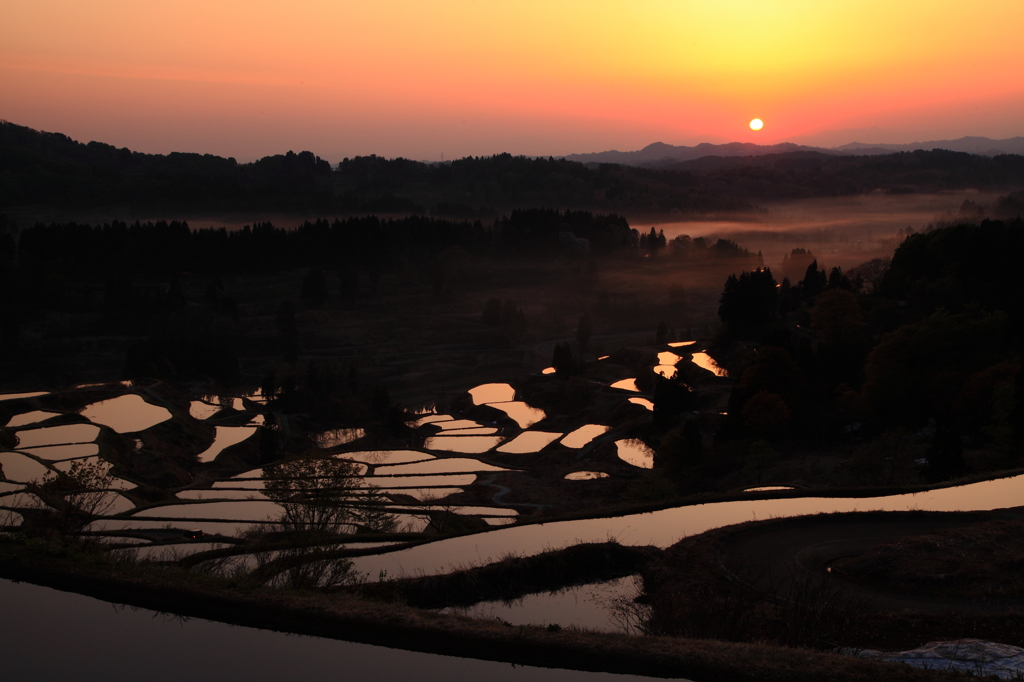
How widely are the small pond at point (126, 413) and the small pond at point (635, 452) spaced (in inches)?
1534

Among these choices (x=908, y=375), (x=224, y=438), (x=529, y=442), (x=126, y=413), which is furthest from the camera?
Answer: (x=224, y=438)

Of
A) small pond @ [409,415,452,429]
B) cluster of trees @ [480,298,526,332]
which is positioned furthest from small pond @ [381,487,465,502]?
cluster of trees @ [480,298,526,332]

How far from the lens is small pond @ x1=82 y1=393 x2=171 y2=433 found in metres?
58.4

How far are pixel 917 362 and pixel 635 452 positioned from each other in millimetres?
21344

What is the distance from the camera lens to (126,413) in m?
62.4

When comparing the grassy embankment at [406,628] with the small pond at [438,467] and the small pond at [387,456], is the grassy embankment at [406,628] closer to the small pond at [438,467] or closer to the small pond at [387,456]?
the small pond at [438,467]

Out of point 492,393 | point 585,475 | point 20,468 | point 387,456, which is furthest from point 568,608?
point 492,393

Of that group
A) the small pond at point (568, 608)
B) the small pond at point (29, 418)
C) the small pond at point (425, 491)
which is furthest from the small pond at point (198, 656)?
the small pond at point (29, 418)

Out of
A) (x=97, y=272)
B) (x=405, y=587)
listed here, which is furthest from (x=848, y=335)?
(x=97, y=272)

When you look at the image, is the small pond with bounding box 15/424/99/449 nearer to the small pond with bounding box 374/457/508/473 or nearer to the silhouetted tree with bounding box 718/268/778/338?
the small pond with bounding box 374/457/508/473

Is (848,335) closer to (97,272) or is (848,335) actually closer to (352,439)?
(352,439)

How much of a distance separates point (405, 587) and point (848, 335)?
59.9 meters

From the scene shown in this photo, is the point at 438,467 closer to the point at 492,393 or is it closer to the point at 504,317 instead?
the point at 492,393

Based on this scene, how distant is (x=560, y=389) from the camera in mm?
86000
